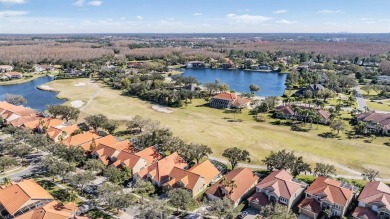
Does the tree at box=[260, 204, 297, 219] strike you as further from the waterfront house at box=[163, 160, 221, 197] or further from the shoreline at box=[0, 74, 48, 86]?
the shoreline at box=[0, 74, 48, 86]

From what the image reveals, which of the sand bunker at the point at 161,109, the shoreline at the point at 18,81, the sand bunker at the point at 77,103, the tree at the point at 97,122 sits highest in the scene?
the tree at the point at 97,122

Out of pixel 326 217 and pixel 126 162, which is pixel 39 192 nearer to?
pixel 126 162

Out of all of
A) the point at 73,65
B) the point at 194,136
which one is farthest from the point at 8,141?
the point at 73,65

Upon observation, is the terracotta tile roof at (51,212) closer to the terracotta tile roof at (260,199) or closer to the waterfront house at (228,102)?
the terracotta tile roof at (260,199)

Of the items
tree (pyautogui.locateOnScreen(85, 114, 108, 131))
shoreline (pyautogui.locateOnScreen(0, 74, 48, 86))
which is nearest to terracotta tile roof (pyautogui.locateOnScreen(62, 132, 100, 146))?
tree (pyautogui.locateOnScreen(85, 114, 108, 131))

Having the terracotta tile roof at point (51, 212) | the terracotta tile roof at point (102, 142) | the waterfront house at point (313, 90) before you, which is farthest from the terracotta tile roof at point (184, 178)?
the waterfront house at point (313, 90)

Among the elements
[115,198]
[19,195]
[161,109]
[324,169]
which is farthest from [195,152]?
[161,109]
